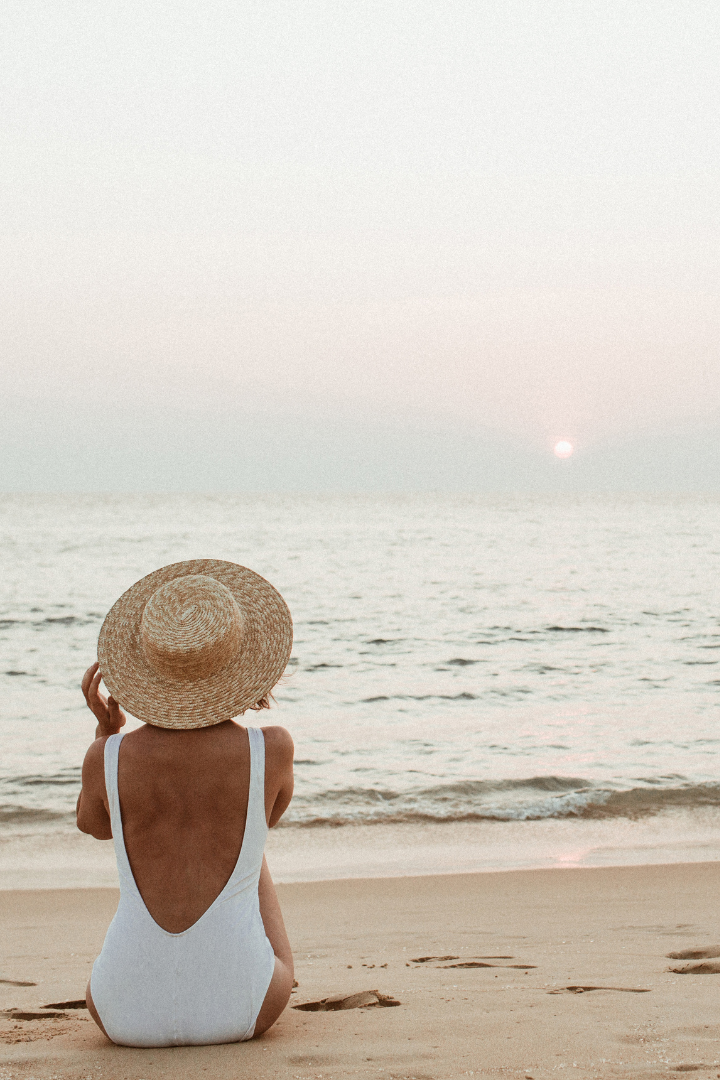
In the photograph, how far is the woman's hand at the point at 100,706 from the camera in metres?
2.91

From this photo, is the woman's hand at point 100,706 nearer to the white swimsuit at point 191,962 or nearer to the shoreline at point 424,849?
the white swimsuit at point 191,962

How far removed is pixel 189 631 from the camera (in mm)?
2807

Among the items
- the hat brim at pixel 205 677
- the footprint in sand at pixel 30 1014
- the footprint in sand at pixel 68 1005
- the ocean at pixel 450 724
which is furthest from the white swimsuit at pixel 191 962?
the footprint in sand at pixel 68 1005

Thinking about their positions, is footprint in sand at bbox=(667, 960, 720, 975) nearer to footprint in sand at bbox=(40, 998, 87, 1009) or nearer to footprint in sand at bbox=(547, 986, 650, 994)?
footprint in sand at bbox=(547, 986, 650, 994)

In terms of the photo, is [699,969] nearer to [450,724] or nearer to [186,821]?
[186,821]

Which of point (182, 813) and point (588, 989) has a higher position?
point (182, 813)

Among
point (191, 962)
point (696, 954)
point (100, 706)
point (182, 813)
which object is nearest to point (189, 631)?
point (100, 706)

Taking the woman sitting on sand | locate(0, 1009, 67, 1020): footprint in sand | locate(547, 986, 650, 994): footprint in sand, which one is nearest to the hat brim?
the woman sitting on sand

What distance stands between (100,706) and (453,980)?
199cm

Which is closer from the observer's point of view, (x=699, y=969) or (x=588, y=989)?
(x=588, y=989)

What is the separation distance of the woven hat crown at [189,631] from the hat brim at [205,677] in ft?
0.14

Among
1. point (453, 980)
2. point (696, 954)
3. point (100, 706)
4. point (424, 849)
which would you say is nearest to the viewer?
point (100, 706)

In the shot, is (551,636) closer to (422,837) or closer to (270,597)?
(422,837)

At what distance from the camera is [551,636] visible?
19469 millimetres
